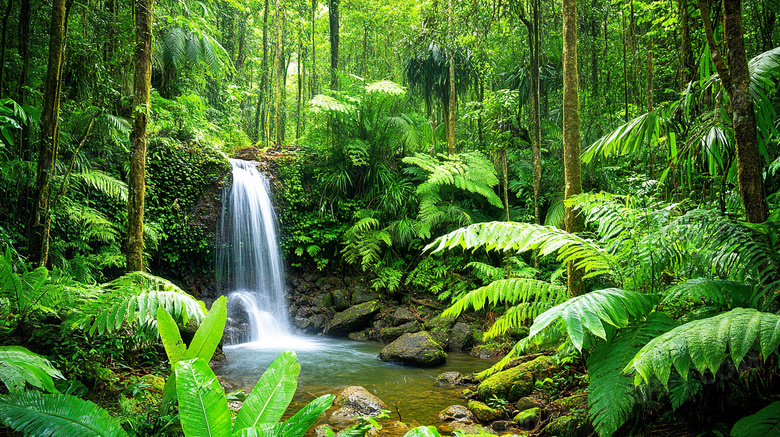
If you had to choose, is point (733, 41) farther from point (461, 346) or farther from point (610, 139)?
point (461, 346)

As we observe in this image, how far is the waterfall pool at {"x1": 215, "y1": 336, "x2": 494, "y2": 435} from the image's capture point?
13.8 feet

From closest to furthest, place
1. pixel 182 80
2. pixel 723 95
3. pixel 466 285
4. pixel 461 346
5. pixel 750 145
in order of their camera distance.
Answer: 1. pixel 750 145
2. pixel 723 95
3. pixel 461 346
4. pixel 466 285
5. pixel 182 80

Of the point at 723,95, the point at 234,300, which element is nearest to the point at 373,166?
the point at 234,300

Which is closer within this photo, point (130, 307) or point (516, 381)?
point (130, 307)

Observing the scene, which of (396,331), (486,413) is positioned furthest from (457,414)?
(396,331)

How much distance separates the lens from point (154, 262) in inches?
329

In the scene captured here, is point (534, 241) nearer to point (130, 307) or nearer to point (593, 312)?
point (593, 312)

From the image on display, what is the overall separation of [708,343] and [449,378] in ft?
12.9

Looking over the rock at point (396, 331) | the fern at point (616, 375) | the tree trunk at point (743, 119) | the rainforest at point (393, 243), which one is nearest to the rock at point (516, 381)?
the rainforest at point (393, 243)

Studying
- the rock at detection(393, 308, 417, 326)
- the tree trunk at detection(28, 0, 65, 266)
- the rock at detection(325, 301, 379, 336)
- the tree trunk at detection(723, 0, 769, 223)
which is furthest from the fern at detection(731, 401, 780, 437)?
the rock at detection(325, 301, 379, 336)

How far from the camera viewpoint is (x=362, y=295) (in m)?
8.68

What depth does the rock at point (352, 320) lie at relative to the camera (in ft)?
26.4

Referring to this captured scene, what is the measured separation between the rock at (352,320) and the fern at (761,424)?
674 cm

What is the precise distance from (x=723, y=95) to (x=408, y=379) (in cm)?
438
